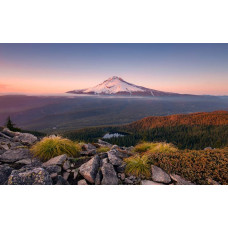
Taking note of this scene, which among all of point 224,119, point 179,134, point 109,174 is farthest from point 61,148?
point 179,134

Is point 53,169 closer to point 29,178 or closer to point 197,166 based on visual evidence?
point 29,178

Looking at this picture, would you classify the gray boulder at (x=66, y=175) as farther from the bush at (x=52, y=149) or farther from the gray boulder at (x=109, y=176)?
the bush at (x=52, y=149)

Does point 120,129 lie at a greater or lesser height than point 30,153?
lesser

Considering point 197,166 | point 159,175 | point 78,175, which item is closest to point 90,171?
point 78,175

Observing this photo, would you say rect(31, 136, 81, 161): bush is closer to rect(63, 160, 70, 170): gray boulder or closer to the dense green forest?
rect(63, 160, 70, 170): gray boulder

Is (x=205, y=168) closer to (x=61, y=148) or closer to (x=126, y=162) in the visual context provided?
(x=126, y=162)
